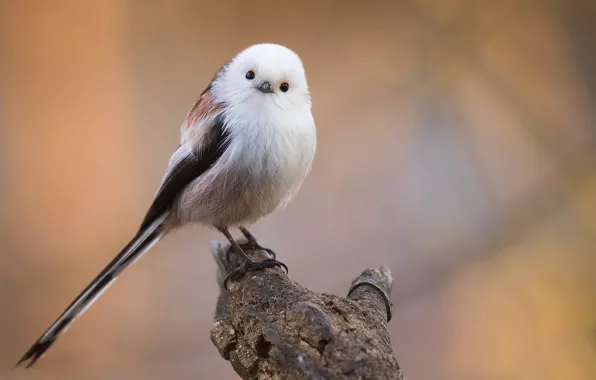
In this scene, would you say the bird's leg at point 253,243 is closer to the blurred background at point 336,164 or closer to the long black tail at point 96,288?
the long black tail at point 96,288

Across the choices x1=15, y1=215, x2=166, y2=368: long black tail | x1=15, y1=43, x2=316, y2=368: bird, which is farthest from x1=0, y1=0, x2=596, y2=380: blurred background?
x1=15, y1=43, x2=316, y2=368: bird

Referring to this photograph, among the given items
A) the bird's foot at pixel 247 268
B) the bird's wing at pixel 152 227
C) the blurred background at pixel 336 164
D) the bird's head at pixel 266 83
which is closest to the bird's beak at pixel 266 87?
the bird's head at pixel 266 83

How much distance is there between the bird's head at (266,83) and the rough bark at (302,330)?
1.18 ft

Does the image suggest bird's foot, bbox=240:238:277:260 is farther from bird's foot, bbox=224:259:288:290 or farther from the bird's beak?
the bird's beak

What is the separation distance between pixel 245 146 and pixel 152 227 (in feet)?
1.32

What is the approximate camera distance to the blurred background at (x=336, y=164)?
7.02 feet

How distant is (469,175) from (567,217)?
1.38 ft

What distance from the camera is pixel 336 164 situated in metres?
2.37

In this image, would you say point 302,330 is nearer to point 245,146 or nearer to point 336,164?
point 245,146

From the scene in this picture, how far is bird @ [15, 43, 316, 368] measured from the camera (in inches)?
44.1

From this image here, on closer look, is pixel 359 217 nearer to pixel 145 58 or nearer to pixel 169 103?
pixel 169 103

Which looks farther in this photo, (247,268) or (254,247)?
(254,247)

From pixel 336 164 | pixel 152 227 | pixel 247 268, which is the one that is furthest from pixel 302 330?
pixel 336 164

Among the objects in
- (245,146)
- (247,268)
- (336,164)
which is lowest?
(247,268)
